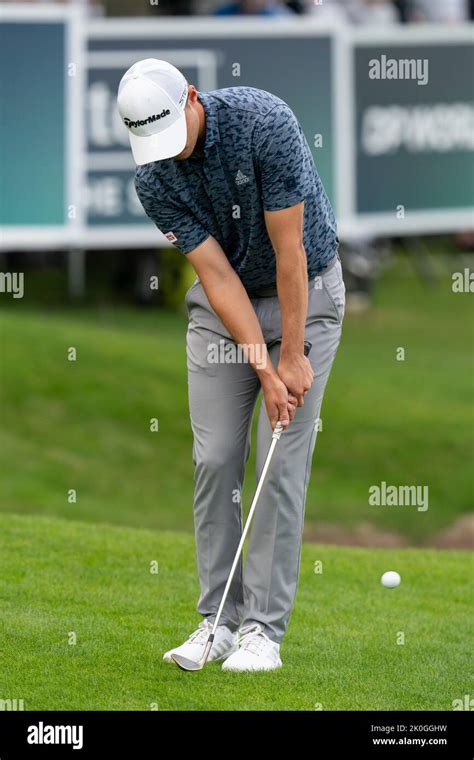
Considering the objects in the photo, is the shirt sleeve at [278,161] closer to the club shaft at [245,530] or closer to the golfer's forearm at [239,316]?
the golfer's forearm at [239,316]

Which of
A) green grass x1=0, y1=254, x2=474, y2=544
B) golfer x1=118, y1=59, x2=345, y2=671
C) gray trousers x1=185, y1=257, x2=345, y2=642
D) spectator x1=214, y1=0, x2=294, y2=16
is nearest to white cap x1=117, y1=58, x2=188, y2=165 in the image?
golfer x1=118, y1=59, x2=345, y2=671

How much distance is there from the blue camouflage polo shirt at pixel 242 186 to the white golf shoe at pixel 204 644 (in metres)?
1.28

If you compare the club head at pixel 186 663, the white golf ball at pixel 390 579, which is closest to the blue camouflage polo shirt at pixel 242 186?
the club head at pixel 186 663

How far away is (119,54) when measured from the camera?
12023 millimetres

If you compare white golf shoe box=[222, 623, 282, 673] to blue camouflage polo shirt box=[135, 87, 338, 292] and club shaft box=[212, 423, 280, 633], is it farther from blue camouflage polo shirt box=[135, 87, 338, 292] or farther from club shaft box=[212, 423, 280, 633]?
blue camouflage polo shirt box=[135, 87, 338, 292]

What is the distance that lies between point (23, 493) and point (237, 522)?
241 inches

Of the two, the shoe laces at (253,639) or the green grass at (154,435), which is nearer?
the shoe laces at (253,639)

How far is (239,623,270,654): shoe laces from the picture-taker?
4.90 m

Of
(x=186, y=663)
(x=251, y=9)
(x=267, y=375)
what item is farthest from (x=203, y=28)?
(x=186, y=663)

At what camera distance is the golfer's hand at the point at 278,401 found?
15.7ft

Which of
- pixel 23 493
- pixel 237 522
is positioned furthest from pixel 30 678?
pixel 23 493

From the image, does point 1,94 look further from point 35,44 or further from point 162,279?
point 162,279

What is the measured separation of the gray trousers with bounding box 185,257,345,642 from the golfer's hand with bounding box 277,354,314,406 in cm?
14
